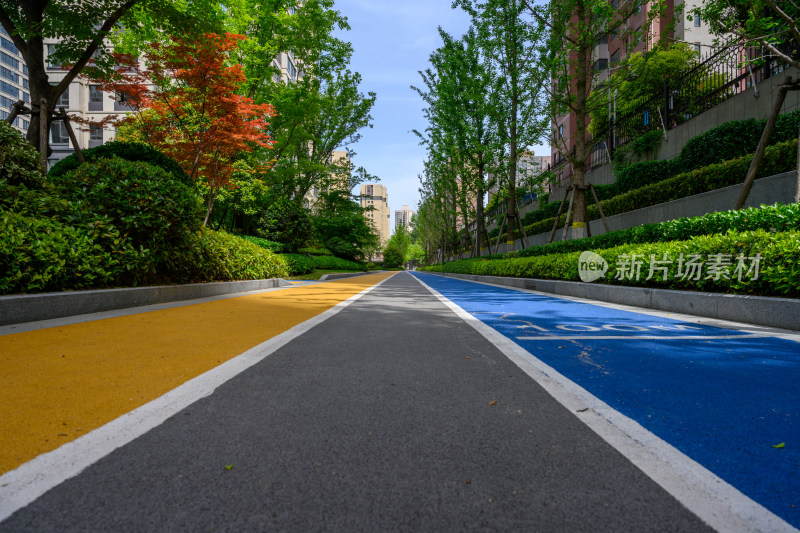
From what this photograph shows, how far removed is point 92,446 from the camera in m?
1.76

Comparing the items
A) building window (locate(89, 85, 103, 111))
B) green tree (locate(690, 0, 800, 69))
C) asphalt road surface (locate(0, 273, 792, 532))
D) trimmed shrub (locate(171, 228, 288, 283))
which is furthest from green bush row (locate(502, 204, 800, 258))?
building window (locate(89, 85, 103, 111))

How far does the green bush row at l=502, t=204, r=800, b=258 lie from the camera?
6.03m

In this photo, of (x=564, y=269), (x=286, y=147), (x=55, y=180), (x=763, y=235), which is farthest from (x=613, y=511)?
(x=286, y=147)

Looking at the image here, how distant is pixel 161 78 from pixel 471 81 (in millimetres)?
15215

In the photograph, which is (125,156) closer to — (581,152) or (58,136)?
(581,152)

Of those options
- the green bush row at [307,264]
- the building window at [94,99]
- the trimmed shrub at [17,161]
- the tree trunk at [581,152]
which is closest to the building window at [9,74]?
the building window at [94,99]

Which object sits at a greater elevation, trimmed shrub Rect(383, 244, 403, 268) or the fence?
the fence

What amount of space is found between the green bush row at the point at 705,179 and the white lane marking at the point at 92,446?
12.0 meters

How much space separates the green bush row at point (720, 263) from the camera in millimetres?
5125

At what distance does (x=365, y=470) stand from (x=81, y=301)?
5.92m

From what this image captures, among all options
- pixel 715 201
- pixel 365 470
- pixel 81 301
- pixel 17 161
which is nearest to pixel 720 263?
pixel 715 201

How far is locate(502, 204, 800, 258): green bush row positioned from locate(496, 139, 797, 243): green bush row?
269 cm

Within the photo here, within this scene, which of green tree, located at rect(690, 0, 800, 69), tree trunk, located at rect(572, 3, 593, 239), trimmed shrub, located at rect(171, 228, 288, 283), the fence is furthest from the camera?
tree trunk, located at rect(572, 3, 593, 239)

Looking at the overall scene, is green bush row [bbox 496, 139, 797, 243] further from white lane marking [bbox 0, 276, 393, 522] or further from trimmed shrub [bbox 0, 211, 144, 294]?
trimmed shrub [bbox 0, 211, 144, 294]
